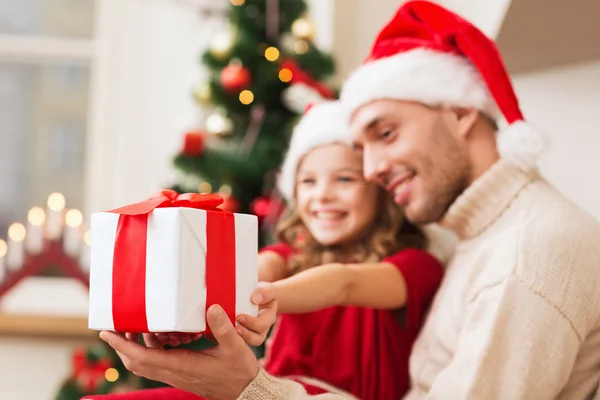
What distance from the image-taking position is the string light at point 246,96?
92.8 inches

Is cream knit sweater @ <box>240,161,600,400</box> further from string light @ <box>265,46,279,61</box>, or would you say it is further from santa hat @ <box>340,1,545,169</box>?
string light @ <box>265,46,279,61</box>

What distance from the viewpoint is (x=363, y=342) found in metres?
1.58

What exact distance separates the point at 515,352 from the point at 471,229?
14.3 inches

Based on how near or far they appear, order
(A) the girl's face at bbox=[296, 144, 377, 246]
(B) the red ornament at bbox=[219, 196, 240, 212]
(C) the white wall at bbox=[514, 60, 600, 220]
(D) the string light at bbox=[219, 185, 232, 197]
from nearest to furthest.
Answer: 1. (A) the girl's face at bbox=[296, 144, 377, 246]
2. (C) the white wall at bbox=[514, 60, 600, 220]
3. (B) the red ornament at bbox=[219, 196, 240, 212]
4. (D) the string light at bbox=[219, 185, 232, 197]

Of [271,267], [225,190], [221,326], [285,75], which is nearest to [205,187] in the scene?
[225,190]

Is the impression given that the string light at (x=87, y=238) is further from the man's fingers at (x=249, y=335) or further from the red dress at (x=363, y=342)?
the man's fingers at (x=249, y=335)

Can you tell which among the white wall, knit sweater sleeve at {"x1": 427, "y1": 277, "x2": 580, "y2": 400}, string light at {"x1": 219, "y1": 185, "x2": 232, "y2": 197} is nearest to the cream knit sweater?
knit sweater sleeve at {"x1": 427, "y1": 277, "x2": 580, "y2": 400}

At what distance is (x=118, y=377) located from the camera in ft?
7.66

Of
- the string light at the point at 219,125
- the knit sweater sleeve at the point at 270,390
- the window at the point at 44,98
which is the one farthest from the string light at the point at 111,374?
the knit sweater sleeve at the point at 270,390

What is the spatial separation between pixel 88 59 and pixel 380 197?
186 centimetres

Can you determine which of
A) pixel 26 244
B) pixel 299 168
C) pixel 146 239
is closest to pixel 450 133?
pixel 299 168

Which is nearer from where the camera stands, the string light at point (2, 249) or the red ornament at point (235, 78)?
the red ornament at point (235, 78)

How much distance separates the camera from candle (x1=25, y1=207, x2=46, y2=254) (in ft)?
8.25

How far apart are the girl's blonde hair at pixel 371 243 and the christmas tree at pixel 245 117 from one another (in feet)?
1.71
